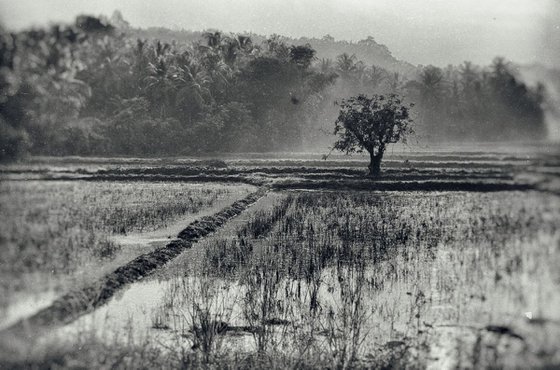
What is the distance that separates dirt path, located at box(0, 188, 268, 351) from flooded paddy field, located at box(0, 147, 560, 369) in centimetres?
4

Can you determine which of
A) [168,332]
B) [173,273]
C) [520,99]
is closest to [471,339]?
[520,99]

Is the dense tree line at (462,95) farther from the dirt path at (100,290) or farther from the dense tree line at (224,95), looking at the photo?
the dirt path at (100,290)

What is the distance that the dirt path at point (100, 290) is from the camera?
5.93 meters

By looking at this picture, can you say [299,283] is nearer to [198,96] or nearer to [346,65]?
[198,96]

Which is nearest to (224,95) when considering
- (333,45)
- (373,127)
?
(333,45)

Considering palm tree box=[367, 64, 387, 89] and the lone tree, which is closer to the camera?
the lone tree

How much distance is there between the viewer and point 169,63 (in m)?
41.2

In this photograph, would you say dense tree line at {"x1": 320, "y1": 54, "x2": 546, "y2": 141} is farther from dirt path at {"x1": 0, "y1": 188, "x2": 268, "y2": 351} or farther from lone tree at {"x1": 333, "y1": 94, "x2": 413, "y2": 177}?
dirt path at {"x1": 0, "y1": 188, "x2": 268, "y2": 351}

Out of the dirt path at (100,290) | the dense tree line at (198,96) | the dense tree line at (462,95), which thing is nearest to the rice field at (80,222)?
the dirt path at (100,290)

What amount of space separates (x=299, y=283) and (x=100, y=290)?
3074mm

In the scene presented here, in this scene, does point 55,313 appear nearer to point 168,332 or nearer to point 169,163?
point 168,332

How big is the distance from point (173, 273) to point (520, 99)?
647 cm

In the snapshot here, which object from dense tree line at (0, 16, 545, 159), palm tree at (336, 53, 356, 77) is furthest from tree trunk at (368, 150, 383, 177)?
palm tree at (336, 53, 356, 77)

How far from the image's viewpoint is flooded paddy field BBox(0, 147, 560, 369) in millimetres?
5293
